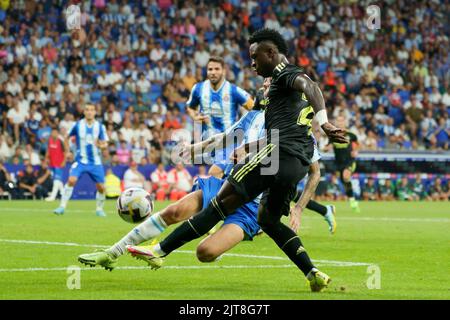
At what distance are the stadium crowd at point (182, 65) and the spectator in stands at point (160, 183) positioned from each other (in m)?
0.64

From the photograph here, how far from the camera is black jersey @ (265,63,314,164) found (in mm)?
8938

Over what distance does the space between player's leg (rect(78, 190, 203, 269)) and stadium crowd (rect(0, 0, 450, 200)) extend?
19444 mm

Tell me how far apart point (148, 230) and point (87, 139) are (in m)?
13.0

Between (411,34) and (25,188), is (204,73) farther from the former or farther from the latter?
(411,34)

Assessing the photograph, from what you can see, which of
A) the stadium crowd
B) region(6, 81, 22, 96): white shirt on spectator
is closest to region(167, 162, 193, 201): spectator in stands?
the stadium crowd

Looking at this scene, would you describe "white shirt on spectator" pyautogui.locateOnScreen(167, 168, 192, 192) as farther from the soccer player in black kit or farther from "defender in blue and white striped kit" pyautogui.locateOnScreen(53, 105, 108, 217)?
the soccer player in black kit

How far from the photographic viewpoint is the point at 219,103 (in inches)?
650

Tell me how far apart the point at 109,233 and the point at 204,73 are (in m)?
18.5

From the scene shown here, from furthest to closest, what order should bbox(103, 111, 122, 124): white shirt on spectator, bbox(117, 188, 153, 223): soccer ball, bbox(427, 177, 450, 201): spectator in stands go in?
bbox(427, 177, 450, 201): spectator in stands → bbox(103, 111, 122, 124): white shirt on spectator → bbox(117, 188, 153, 223): soccer ball

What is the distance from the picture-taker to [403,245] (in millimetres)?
14555

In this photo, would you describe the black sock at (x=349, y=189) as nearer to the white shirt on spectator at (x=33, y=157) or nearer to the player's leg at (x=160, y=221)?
the white shirt on spectator at (x=33, y=157)

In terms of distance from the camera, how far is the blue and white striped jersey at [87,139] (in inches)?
878

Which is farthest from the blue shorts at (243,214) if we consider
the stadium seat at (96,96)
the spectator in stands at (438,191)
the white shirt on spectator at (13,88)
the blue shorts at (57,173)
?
the spectator in stands at (438,191)
